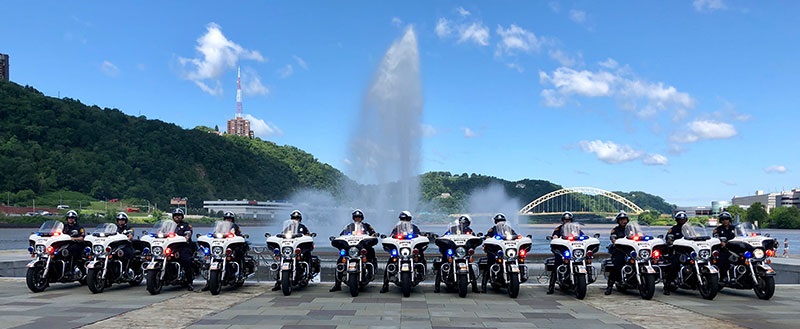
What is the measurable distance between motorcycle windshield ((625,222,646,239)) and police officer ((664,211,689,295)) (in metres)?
1.02

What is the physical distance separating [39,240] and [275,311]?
6832 mm

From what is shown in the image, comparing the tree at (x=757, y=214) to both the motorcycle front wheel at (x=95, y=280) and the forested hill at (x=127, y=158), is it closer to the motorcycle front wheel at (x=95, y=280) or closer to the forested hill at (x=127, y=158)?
the forested hill at (x=127, y=158)

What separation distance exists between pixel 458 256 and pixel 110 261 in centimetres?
802

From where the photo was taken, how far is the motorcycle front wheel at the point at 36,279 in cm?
1390

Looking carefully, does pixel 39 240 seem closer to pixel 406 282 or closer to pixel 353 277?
pixel 353 277

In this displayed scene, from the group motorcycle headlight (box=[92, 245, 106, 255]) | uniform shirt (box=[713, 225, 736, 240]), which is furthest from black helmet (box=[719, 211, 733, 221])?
motorcycle headlight (box=[92, 245, 106, 255])

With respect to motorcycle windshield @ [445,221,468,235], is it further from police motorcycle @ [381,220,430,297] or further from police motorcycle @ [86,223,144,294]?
police motorcycle @ [86,223,144,294]

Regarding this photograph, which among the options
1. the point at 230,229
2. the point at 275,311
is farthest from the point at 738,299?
the point at 230,229

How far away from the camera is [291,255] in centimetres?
1383

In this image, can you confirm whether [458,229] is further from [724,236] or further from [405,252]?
[724,236]

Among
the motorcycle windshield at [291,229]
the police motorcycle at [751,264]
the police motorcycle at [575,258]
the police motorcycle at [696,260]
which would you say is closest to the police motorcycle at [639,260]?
the police motorcycle at [696,260]

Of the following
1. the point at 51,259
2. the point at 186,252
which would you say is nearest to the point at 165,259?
the point at 186,252

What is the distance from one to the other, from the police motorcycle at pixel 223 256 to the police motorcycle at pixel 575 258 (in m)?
7.23

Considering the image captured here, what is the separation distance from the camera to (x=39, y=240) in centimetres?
1440
